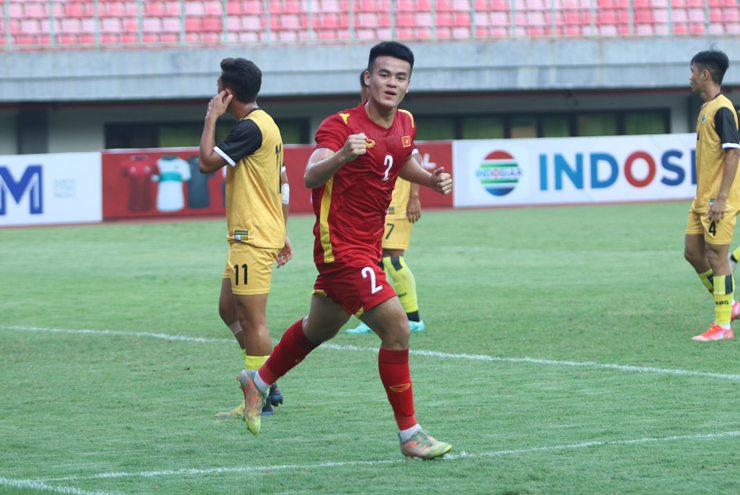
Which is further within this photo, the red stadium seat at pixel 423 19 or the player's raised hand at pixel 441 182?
the red stadium seat at pixel 423 19

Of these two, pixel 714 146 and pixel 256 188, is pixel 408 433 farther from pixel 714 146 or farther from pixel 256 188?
pixel 714 146

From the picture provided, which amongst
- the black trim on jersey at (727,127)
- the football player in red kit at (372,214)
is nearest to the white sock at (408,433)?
the football player in red kit at (372,214)

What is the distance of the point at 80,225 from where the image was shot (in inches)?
869

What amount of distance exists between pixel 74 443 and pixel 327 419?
4.35ft

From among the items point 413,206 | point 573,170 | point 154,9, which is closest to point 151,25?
point 154,9

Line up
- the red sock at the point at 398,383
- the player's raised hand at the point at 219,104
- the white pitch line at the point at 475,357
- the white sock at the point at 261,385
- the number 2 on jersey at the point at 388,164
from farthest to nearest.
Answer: the white pitch line at the point at 475,357 < the player's raised hand at the point at 219,104 < the white sock at the point at 261,385 < the number 2 on jersey at the point at 388,164 < the red sock at the point at 398,383

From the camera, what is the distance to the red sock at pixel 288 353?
4.96 metres

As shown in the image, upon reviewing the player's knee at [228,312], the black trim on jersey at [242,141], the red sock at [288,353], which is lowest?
the red sock at [288,353]

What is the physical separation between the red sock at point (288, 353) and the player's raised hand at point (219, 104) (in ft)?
4.09

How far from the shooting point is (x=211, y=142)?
5270mm

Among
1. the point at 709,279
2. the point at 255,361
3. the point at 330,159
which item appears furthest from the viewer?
the point at 709,279

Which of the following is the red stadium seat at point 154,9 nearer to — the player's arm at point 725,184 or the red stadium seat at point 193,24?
the red stadium seat at point 193,24

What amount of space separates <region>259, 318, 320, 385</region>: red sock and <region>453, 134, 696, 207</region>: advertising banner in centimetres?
1942

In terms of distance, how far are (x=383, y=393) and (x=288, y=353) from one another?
1.19 meters
